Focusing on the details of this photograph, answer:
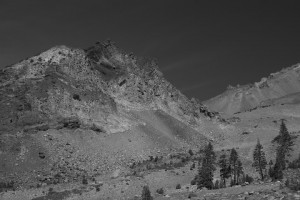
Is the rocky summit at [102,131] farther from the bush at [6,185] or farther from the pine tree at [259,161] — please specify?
the pine tree at [259,161]

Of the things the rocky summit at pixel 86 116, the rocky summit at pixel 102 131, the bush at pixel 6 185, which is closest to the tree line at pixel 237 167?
the rocky summit at pixel 102 131

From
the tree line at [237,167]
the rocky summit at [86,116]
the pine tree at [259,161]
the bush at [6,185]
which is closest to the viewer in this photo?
the tree line at [237,167]

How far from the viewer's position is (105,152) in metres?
72.2

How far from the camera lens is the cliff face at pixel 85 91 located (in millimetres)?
75000

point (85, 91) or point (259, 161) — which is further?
point (85, 91)

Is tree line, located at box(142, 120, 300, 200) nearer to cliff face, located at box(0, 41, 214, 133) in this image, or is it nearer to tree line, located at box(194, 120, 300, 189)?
tree line, located at box(194, 120, 300, 189)

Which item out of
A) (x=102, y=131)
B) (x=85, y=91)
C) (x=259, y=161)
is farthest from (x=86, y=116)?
(x=259, y=161)

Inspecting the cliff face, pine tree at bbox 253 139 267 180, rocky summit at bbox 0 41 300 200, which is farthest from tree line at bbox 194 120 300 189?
the cliff face

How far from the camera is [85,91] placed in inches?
3263

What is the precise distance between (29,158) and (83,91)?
20242 mm

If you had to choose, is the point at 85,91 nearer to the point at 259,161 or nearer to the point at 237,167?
the point at 237,167

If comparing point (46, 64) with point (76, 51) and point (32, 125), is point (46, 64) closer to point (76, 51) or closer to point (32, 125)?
point (76, 51)

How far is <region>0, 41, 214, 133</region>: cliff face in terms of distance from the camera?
246 feet

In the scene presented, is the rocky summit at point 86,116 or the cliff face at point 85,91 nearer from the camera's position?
the rocky summit at point 86,116
